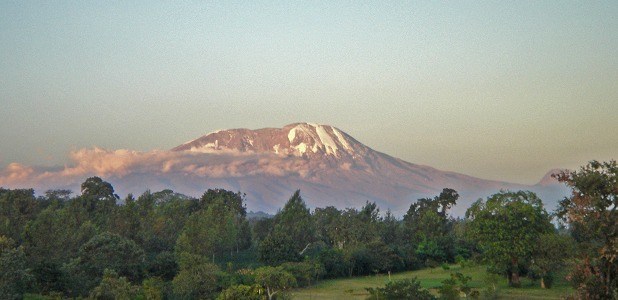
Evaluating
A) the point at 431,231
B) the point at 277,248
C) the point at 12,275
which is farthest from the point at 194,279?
the point at 431,231

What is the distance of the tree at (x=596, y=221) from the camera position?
41.2 feet

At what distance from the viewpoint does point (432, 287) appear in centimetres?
4172

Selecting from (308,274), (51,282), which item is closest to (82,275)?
(51,282)

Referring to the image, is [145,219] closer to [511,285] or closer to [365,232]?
[365,232]

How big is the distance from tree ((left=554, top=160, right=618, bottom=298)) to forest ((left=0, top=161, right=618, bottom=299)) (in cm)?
2

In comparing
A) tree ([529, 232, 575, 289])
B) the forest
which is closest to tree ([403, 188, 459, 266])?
the forest

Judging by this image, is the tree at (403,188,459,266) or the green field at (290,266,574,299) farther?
the tree at (403,188,459,266)

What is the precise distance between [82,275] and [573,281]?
111 ft

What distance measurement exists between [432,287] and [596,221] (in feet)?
98.6

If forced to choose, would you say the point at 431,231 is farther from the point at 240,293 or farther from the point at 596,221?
the point at 596,221

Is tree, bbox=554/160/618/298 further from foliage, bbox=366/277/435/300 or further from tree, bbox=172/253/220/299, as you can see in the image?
tree, bbox=172/253/220/299

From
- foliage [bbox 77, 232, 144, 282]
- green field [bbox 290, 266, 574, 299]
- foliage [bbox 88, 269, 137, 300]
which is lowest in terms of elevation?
green field [bbox 290, 266, 574, 299]

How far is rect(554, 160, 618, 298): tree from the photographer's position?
495 inches

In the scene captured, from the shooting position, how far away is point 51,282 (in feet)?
123
